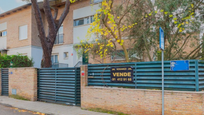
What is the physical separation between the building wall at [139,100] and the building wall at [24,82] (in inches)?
152

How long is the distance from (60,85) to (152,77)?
5037 mm

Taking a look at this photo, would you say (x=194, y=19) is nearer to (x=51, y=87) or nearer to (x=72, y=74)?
(x=72, y=74)

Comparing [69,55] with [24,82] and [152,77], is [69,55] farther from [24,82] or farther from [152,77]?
[152,77]

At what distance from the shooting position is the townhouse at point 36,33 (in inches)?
631

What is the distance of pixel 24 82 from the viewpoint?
1101 cm

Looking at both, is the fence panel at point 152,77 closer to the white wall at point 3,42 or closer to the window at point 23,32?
the window at point 23,32

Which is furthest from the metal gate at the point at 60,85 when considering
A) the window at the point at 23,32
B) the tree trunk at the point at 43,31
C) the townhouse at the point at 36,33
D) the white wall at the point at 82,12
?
the window at the point at 23,32

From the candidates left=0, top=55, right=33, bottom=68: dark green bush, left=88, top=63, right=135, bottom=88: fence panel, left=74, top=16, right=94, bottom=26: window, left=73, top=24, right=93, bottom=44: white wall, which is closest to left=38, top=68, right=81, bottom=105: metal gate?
left=88, top=63, right=135, bottom=88: fence panel

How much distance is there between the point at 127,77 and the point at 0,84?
416 inches

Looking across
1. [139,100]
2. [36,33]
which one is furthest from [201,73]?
[36,33]

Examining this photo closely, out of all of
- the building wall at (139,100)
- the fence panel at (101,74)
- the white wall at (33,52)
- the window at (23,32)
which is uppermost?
the window at (23,32)

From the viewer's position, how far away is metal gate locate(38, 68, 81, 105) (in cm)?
873

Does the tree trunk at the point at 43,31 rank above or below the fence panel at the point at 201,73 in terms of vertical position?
above

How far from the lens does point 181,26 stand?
24.9 feet
